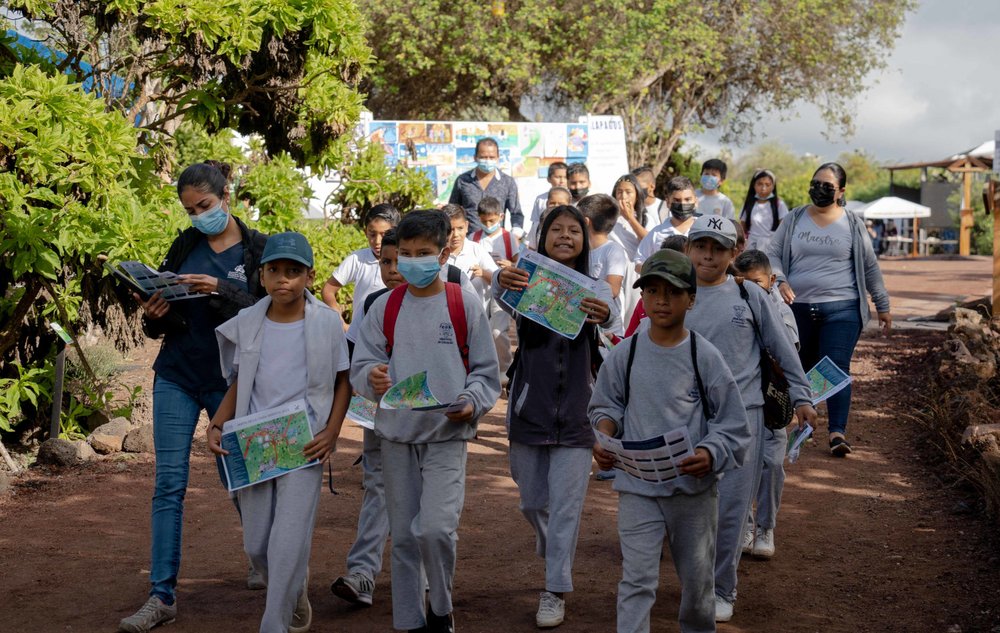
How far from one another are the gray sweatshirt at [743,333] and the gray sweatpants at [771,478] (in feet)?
Result: 3.16

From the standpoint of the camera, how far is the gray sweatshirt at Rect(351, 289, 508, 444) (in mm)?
5078

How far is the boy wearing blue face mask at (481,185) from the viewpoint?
→ 12.0 meters

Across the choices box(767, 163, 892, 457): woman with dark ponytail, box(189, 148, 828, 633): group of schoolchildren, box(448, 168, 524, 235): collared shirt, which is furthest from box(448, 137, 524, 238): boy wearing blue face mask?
box(189, 148, 828, 633): group of schoolchildren

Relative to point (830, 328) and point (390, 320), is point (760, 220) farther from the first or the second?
point (390, 320)

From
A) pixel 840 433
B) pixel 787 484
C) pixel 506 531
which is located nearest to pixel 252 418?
pixel 506 531

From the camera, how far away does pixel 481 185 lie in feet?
39.9

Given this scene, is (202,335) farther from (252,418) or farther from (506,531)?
(506,531)

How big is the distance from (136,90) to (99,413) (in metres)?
2.85

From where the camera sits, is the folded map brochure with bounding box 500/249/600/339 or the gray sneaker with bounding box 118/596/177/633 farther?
the folded map brochure with bounding box 500/249/600/339

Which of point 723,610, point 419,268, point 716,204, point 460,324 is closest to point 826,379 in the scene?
point 723,610

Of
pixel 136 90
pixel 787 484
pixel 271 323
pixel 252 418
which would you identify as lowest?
pixel 787 484

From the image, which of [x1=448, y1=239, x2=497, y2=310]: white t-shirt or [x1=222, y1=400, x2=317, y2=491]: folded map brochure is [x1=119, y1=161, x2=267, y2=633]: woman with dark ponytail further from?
[x1=448, y1=239, x2=497, y2=310]: white t-shirt

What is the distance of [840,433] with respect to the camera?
9.37 meters

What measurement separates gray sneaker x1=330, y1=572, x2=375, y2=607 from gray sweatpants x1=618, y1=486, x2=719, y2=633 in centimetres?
155
